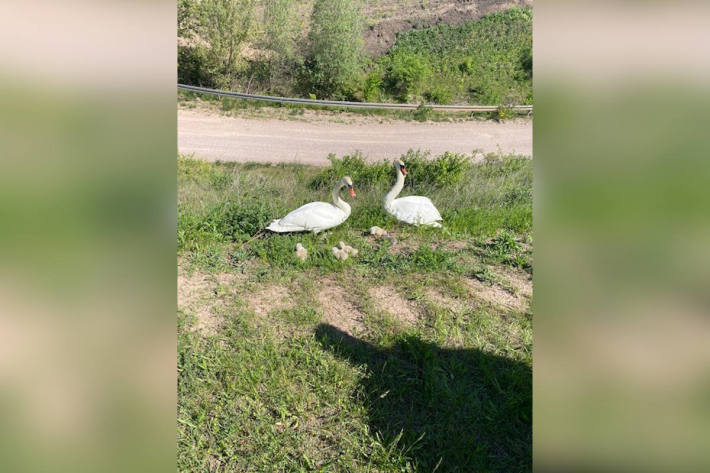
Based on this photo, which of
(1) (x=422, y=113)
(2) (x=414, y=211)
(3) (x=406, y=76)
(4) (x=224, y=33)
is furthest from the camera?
(3) (x=406, y=76)

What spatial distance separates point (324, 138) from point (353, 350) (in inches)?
482

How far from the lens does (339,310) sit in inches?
169

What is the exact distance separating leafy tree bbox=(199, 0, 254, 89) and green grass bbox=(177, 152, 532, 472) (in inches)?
541

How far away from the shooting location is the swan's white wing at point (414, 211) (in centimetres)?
630

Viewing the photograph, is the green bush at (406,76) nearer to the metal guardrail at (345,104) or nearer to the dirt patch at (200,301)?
the metal guardrail at (345,104)

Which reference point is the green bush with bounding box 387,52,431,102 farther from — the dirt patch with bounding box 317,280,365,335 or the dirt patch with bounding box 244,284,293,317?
the dirt patch with bounding box 244,284,293,317

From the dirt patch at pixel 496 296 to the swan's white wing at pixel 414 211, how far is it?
5.21 ft

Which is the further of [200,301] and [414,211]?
[414,211]

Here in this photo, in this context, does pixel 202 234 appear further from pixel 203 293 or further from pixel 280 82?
pixel 280 82

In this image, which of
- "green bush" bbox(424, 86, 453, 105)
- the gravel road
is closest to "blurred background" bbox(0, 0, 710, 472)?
the gravel road
